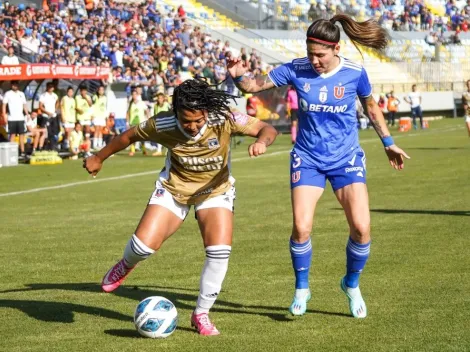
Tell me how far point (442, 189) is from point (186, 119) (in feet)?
38.5

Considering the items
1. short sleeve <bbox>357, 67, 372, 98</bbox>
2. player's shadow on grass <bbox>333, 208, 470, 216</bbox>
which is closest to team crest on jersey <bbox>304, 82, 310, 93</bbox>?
short sleeve <bbox>357, 67, 372, 98</bbox>

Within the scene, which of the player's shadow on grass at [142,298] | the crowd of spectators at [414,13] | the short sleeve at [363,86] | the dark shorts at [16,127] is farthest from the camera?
the crowd of spectators at [414,13]

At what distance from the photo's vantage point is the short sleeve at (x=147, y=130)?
7664 millimetres

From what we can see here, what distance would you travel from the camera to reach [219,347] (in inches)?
280

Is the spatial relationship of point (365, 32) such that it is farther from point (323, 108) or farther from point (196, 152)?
point (196, 152)

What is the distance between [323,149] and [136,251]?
1.63 m

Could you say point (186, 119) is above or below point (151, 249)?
above

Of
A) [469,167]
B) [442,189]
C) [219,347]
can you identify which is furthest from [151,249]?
[469,167]

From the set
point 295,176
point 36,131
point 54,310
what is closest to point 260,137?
point 295,176

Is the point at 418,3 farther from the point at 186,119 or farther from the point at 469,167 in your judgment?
the point at 186,119

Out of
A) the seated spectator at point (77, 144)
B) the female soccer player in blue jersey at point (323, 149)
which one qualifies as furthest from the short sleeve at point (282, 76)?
the seated spectator at point (77, 144)

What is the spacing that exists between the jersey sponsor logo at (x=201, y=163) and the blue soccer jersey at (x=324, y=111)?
738 mm

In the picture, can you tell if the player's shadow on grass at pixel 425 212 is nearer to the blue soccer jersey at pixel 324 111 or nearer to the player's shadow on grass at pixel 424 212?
the player's shadow on grass at pixel 424 212

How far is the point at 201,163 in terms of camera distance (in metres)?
7.72
